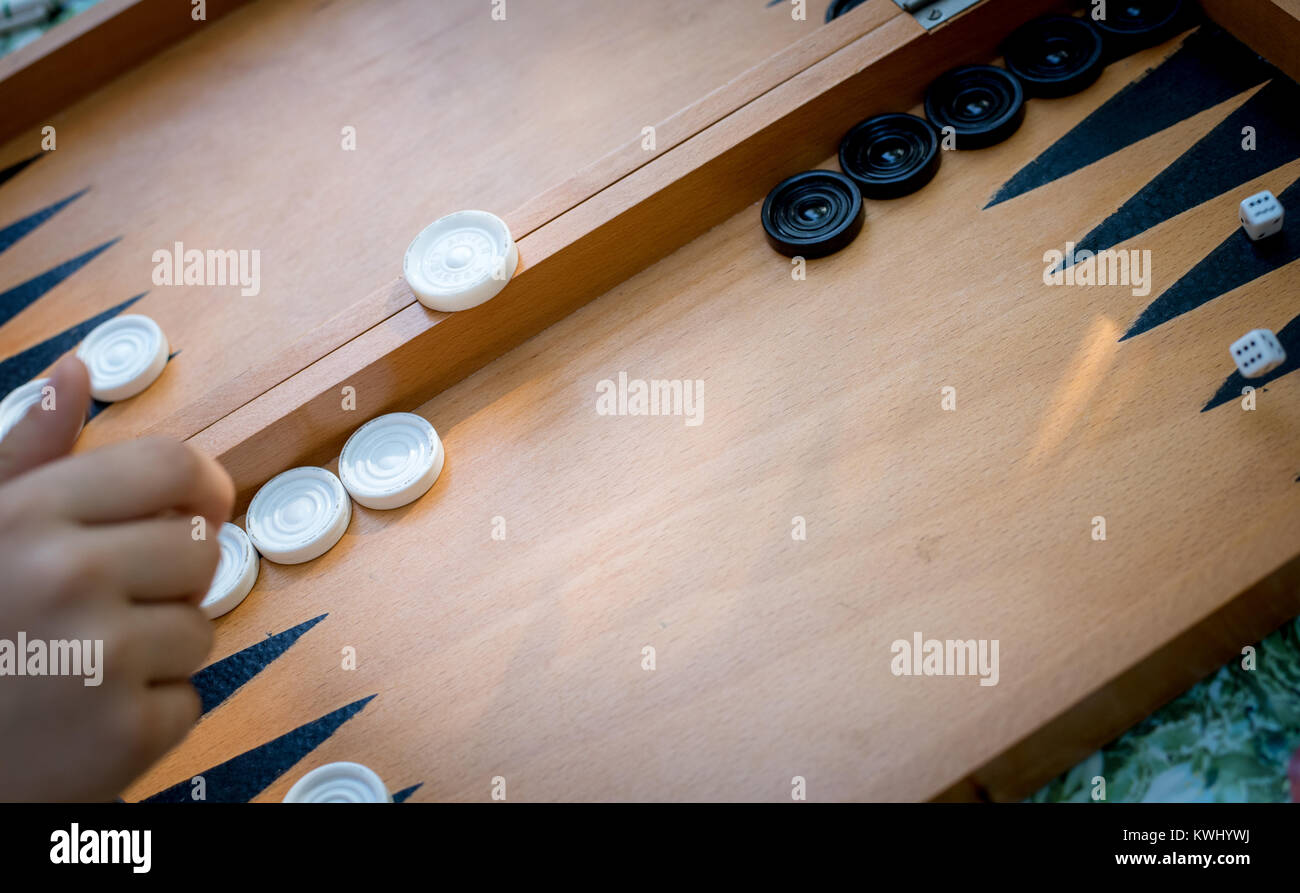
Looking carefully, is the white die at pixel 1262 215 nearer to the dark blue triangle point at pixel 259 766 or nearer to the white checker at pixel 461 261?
the white checker at pixel 461 261

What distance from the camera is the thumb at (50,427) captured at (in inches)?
46.6

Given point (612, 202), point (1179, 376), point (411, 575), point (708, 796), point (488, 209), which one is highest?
point (488, 209)

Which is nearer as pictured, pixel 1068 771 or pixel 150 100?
pixel 1068 771

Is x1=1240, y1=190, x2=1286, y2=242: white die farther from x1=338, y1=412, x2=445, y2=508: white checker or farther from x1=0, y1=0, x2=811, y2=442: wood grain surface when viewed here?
x1=338, y1=412, x2=445, y2=508: white checker

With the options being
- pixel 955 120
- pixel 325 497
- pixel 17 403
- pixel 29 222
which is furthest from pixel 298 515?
pixel 955 120

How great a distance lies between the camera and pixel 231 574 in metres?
1.55

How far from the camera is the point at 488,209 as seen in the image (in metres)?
1.91

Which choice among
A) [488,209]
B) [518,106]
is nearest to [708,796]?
[488,209]

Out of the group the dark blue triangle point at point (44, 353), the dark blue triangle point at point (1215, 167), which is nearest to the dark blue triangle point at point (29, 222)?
the dark blue triangle point at point (44, 353)

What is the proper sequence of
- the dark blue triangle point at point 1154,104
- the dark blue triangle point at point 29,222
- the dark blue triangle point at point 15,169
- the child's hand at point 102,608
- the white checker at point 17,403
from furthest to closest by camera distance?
the dark blue triangle point at point 15,169, the dark blue triangle point at point 29,222, the white checker at point 17,403, the dark blue triangle point at point 1154,104, the child's hand at point 102,608

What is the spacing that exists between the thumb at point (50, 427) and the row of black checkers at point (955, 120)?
100cm
